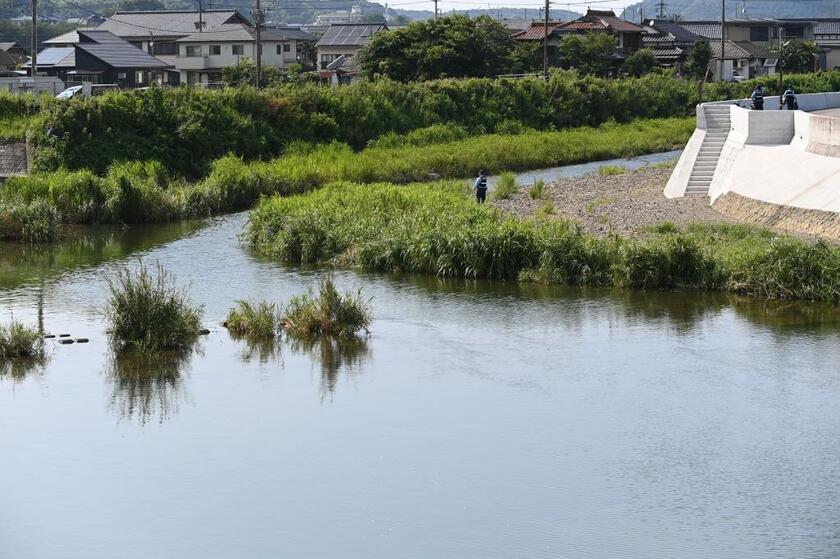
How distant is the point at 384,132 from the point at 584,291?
2827 cm

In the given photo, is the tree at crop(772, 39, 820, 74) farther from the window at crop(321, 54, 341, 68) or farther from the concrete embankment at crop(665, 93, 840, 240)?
the concrete embankment at crop(665, 93, 840, 240)

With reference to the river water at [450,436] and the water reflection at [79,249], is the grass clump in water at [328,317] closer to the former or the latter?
the river water at [450,436]

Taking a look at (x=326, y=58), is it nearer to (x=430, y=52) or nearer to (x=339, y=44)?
(x=339, y=44)

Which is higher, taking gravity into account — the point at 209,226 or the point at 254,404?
the point at 209,226

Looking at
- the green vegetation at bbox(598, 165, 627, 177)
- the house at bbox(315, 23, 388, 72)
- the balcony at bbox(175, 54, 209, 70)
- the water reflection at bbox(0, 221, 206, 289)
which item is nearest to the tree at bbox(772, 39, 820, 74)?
the house at bbox(315, 23, 388, 72)

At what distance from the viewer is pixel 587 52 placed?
75.6 m

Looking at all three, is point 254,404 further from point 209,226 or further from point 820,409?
point 209,226

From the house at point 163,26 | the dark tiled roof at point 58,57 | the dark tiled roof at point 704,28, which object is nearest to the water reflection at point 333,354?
the dark tiled roof at point 58,57

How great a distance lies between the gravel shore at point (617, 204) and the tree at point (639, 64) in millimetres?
34304

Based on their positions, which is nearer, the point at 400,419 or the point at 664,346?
the point at 400,419

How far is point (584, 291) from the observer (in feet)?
82.1

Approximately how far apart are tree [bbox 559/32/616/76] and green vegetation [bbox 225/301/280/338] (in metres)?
55.9

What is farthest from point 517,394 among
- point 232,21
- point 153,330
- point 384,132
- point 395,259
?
Answer: point 232,21

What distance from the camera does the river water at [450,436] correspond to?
1369 cm
